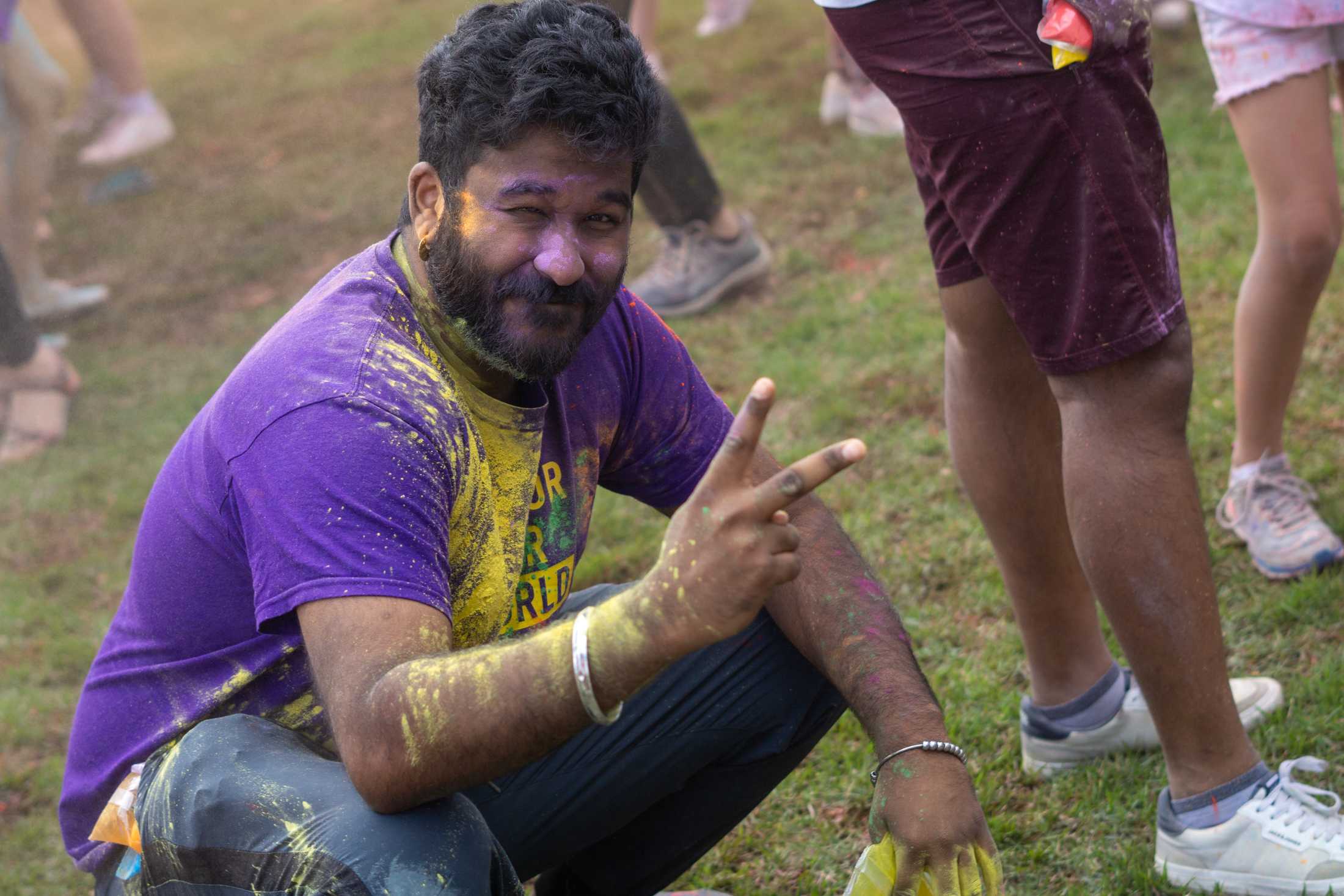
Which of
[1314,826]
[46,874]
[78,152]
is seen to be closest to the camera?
[1314,826]

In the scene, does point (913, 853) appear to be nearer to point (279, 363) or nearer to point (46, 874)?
point (279, 363)

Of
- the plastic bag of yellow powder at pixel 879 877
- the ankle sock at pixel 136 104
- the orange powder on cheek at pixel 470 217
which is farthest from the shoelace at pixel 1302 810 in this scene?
the ankle sock at pixel 136 104

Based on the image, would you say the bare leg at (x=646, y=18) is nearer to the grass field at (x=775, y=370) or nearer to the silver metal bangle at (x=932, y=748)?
the grass field at (x=775, y=370)

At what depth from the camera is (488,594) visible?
6.10 ft

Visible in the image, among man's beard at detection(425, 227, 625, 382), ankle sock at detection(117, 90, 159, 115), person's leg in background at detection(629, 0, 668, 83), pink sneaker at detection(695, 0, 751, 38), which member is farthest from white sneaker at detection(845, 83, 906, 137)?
man's beard at detection(425, 227, 625, 382)

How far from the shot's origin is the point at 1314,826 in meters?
2.06

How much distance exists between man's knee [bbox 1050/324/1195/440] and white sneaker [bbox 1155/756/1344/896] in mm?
581

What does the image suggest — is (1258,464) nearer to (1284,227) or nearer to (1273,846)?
(1284,227)

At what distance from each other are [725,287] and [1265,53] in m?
2.51

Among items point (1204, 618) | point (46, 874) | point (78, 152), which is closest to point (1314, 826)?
point (1204, 618)

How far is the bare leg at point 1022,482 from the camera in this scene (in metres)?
2.31

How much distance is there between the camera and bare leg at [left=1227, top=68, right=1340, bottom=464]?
262 cm

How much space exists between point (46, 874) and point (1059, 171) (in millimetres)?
2331

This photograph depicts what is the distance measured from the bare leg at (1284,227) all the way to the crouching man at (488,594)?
123cm
